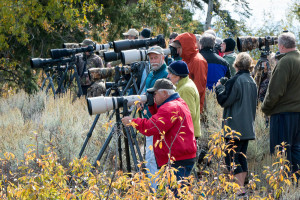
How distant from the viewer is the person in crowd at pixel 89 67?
24.8 feet

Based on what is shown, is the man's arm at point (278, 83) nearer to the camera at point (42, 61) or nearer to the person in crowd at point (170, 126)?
the person in crowd at point (170, 126)

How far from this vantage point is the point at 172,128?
13.0ft

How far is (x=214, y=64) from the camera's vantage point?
614cm

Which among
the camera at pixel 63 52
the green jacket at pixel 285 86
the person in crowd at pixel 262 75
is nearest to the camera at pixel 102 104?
the green jacket at pixel 285 86

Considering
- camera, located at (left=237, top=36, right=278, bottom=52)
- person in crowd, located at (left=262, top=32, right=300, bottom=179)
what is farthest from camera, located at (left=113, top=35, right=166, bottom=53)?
person in crowd, located at (left=262, top=32, right=300, bottom=179)

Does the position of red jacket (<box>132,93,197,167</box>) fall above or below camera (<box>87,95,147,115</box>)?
below

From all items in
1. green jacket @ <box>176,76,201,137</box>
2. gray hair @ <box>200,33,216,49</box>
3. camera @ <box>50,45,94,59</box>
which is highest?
gray hair @ <box>200,33,216,49</box>

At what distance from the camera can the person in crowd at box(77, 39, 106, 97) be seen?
7555mm

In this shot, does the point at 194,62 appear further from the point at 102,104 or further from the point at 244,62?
the point at 102,104

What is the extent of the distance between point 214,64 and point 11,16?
6.04 metres

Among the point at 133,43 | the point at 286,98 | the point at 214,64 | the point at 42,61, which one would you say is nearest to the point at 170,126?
the point at 286,98

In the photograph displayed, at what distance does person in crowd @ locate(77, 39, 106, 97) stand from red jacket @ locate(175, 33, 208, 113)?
2.37 metres

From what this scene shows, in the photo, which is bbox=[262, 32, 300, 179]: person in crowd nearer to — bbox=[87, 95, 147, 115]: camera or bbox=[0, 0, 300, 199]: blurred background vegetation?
bbox=[0, 0, 300, 199]: blurred background vegetation

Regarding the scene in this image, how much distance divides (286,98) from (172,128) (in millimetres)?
1525
